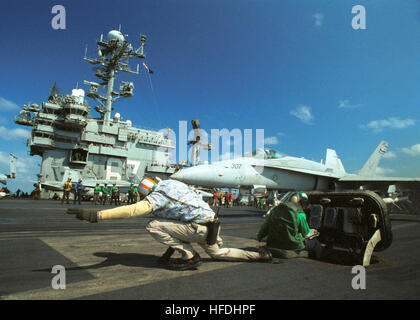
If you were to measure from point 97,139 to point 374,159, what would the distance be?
124 ft

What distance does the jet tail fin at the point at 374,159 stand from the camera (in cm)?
2258

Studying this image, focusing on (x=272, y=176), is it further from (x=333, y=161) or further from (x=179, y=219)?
(x=179, y=219)

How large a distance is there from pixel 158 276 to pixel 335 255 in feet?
10.5

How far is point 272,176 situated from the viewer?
13.7m

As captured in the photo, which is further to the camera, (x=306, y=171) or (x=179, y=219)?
(x=306, y=171)

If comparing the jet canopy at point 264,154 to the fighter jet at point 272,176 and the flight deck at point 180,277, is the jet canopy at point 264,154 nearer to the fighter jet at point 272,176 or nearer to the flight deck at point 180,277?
the fighter jet at point 272,176

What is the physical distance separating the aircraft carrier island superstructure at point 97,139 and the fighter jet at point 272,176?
2583 cm

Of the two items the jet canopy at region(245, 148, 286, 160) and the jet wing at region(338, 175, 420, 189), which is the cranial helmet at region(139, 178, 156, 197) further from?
the jet wing at region(338, 175, 420, 189)

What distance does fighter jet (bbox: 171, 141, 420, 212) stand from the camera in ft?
39.9

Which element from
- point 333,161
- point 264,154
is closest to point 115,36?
point 264,154
